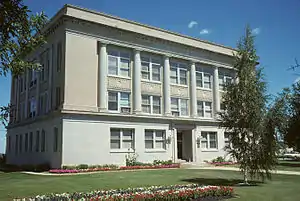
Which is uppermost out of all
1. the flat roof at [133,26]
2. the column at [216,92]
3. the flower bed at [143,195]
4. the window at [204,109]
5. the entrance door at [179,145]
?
the flat roof at [133,26]

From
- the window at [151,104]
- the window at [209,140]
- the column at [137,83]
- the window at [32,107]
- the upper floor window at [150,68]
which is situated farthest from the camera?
the window at [209,140]

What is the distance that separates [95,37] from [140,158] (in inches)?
464

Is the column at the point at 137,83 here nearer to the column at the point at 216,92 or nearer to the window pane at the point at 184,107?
the window pane at the point at 184,107

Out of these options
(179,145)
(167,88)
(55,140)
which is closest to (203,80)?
(167,88)

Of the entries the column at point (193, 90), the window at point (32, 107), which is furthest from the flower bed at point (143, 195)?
the window at point (32, 107)

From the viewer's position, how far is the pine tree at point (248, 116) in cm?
1538

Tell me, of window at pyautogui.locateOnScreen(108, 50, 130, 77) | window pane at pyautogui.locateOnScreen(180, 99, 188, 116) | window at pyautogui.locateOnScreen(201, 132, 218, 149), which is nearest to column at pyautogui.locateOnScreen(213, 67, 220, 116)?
window at pyautogui.locateOnScreen(201, 132, 218, 149)

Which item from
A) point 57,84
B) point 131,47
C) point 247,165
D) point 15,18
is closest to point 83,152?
point 57,84

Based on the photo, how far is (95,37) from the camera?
27.8 meters

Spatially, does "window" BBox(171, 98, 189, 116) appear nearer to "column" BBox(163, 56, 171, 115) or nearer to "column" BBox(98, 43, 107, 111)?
"column" BBox(163, 56, 171, 115)

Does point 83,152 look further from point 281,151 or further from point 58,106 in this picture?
point 281,151

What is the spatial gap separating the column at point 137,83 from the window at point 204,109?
27.4 ft

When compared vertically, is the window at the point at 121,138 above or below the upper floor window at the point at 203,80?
below

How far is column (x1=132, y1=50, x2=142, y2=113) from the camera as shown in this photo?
96.1 feet
